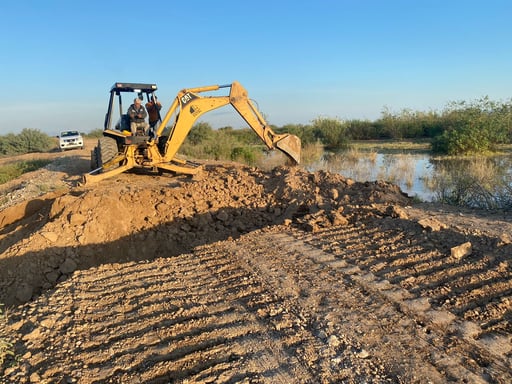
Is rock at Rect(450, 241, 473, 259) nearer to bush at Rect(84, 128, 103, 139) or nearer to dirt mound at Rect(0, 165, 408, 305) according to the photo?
dirt mound at Rect(0, 165, 408, 305)

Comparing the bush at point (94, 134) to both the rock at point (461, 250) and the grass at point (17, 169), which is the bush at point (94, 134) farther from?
the rock at point (461, 250)

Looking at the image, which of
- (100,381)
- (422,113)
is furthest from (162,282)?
(422,113)

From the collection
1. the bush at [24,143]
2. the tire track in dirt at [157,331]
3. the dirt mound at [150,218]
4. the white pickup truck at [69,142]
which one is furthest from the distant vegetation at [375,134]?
the tire track in dirt at [157,331]

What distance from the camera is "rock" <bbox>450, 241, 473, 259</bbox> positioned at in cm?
483

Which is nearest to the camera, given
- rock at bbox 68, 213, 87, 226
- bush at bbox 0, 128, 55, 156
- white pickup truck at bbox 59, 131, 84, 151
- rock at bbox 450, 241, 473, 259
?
rock at bbox 450, 241, 473, 259

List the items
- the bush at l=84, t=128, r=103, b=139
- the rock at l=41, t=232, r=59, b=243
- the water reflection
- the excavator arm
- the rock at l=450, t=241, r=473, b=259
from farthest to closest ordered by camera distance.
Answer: the bush at l=84, t=128, r=103, b=139 < the excavator arm < the water reflection < the rock at l=41, t=232, r=59, b=243 < the rock at l=450, t=241, r=473, b=259

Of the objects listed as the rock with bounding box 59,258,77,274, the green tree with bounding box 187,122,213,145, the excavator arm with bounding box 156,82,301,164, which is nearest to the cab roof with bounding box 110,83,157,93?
the excavator arm with bounding box 156,82,301,164

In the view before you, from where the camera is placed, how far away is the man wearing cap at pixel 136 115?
36.3ft

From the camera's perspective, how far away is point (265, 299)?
13.2 feet

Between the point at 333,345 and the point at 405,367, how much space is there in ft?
1.81

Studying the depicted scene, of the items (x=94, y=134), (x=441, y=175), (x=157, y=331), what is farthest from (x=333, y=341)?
(x=94, y=134)

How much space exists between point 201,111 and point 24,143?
23.4 m

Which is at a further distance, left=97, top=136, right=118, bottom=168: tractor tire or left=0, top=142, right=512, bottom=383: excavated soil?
left=97, top=136, right=118, bottom=168: tractor tire

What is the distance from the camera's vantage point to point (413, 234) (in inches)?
221
